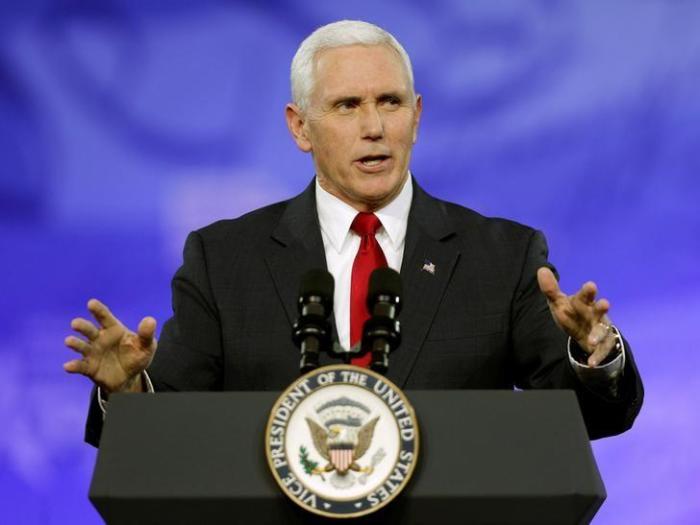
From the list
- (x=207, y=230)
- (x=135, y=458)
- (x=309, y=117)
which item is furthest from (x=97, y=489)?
(x=309, y=117)

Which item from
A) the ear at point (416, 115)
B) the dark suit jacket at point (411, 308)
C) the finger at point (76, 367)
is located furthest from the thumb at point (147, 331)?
the ear at point (416, 115)

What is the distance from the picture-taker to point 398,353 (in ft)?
7.72

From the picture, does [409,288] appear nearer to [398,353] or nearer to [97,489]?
[398,353]

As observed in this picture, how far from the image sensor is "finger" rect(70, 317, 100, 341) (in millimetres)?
1824

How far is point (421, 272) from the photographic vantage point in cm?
250

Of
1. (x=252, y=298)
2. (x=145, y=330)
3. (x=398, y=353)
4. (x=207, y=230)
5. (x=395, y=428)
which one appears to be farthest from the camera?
(x=207, y=230)

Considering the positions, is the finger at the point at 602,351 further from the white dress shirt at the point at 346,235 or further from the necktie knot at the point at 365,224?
the necktie knot at the point at 365,224

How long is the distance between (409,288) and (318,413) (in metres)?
0.98

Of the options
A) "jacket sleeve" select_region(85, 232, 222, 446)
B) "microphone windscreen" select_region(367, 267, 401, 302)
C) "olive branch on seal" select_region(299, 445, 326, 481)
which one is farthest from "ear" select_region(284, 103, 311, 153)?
"olive branch on seal" select_region(299, 445, 326, 481)

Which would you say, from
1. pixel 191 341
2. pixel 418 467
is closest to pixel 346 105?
pixel 191 341

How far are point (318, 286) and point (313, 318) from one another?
5 centimetres

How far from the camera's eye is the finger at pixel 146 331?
1853 mm

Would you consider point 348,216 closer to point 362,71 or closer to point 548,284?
point 362,71

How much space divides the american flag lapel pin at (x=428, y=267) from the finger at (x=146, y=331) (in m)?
0.79
